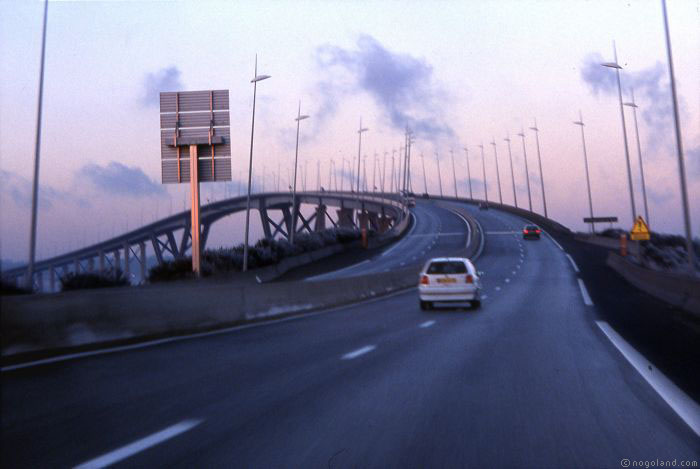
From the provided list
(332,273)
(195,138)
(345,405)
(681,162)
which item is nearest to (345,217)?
(332,273)

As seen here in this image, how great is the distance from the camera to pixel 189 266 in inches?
1687

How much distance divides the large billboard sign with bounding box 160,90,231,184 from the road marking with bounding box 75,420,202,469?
2707cm

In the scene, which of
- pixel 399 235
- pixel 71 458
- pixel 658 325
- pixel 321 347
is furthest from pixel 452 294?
pixel 399 235

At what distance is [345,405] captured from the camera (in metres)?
8.61

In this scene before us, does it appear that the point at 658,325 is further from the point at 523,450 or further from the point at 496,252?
the point at 496,252

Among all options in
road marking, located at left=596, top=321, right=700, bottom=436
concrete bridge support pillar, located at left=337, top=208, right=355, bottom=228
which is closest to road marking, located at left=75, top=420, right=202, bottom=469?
road marking, located at left=596, top=321, right=700, bottom=436

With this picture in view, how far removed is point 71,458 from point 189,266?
37049 millimetres

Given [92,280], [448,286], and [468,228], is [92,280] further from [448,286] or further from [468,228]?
[468,228]

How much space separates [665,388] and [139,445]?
623cm

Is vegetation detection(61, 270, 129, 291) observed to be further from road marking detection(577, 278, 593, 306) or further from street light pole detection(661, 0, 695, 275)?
street light pole detection(661, 0, 695, 275)

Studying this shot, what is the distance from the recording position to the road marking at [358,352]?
510 inches

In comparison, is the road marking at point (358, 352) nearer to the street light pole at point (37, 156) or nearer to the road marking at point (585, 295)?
the street light pole at point (37, 156)

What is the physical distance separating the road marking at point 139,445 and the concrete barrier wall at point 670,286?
1881cm

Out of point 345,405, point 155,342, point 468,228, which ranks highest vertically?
point 468,228
